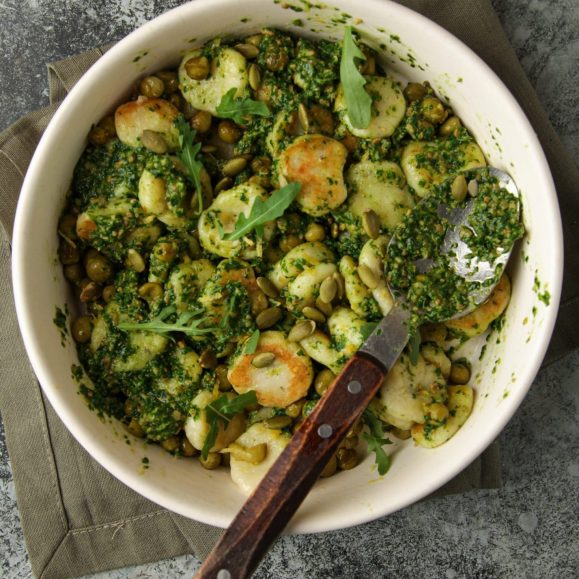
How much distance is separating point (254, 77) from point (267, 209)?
490 mm

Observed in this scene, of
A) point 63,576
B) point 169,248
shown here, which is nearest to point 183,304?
point 169,248

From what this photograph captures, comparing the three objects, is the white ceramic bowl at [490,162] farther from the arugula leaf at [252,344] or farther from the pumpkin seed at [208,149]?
the arugula leaf at [252,344]

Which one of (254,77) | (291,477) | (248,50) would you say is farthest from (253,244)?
(291,477)

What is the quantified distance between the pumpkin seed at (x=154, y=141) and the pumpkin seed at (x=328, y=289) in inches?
29.7

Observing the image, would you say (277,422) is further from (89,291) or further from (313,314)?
(89,291)

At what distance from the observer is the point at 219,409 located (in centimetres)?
242

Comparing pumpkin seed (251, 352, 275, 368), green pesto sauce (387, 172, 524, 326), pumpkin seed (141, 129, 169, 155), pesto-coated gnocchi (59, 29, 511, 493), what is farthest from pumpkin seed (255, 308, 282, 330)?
pumpkin seed (141, 129, 169, 155)

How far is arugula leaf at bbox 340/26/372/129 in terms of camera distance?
2350 mm

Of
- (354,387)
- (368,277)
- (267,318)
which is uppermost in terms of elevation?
(368,277)

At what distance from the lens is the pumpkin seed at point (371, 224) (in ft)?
7.84

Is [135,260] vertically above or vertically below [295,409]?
above

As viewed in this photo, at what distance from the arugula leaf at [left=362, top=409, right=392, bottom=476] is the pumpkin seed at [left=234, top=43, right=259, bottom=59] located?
1361 millimetres

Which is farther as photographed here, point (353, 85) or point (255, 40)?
point (255, 40)

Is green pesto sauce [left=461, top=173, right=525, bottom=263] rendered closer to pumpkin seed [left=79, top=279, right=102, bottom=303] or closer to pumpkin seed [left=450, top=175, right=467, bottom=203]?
pumpkin seed [left=450, top=175, right=467, bottom=203]
